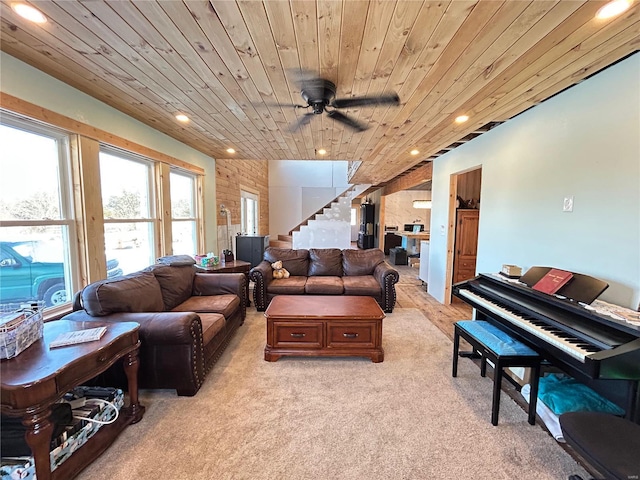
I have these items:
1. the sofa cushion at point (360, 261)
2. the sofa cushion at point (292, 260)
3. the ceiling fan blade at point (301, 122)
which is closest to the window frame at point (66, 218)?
the ceiling fan blade at point (301, 122)

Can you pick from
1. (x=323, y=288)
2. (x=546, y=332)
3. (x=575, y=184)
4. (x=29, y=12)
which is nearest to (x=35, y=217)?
(x=29, y=12)

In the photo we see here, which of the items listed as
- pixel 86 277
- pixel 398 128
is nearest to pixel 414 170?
pixel 398 128

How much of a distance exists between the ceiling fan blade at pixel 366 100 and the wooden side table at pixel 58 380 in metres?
2.26

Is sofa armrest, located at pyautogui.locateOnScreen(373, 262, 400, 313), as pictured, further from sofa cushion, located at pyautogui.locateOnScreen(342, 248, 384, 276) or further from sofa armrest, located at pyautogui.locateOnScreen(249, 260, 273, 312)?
sofa armrest, located at pyautogui.locateOnScreen(249, 260, 273, 312)

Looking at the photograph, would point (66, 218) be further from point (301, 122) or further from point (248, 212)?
point (248, 212)

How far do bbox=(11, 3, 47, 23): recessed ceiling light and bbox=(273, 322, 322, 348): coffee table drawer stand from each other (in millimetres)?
2565

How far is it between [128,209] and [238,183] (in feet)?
10.2

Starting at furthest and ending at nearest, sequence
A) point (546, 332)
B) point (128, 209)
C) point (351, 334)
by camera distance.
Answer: point (128, 209), point (351, 334), point (546, 332)

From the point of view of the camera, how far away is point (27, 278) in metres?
2.07

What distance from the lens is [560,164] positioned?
2258 mm

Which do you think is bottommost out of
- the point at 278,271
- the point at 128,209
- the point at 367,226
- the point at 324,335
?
the point at 324,335

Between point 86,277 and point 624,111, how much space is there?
4362 millimetres

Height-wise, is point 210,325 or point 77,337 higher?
point 77,337

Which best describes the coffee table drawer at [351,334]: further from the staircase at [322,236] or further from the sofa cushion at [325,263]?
the staircase at [322,236]
